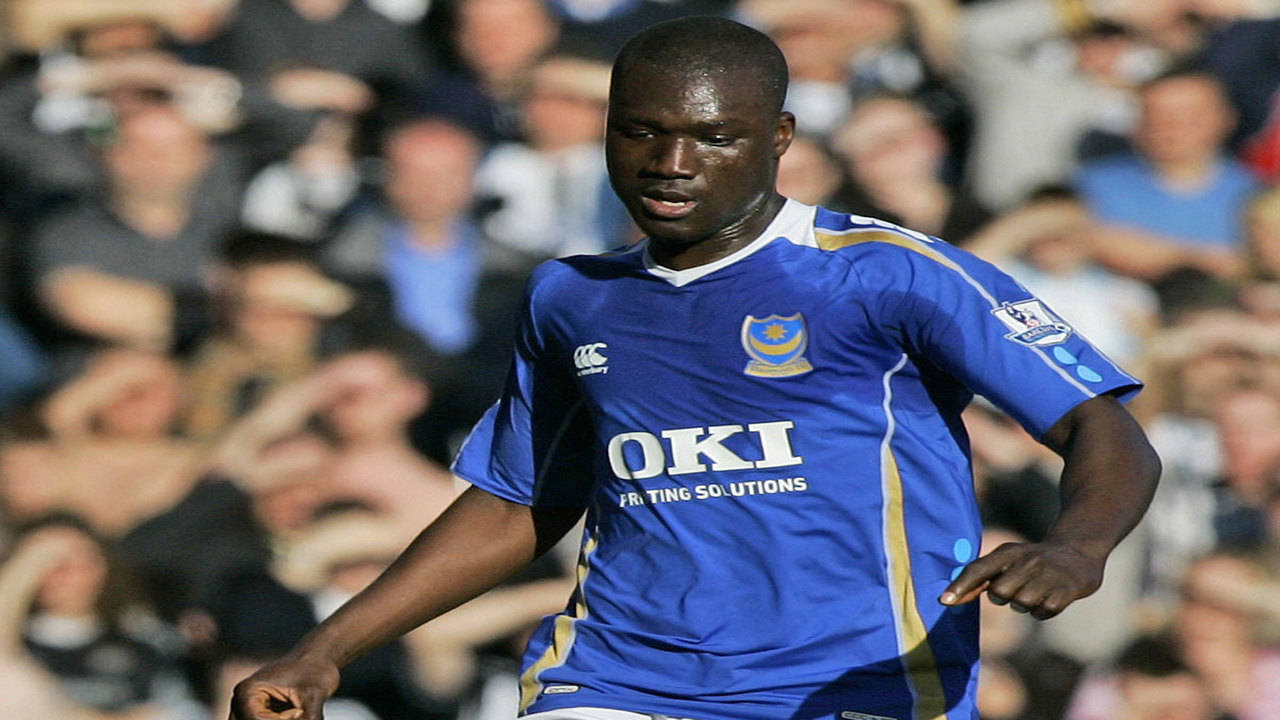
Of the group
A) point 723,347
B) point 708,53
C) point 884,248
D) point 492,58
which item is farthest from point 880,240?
point 492,58

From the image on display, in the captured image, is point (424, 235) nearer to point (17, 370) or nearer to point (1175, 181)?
point (17, 370)

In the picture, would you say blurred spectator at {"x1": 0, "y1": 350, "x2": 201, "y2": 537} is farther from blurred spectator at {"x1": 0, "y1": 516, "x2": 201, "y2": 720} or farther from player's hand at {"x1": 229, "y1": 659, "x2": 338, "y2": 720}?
player's hand at {"x1": 229, "y1": 659, "x2": 338, "y2": 720}

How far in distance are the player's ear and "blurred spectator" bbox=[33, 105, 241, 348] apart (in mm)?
4222

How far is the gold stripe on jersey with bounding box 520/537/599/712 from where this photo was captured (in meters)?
3.70

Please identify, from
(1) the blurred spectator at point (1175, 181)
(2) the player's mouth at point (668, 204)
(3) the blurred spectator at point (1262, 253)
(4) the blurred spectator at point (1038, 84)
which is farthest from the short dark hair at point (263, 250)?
(2) the player's mouth at point (668, 204)

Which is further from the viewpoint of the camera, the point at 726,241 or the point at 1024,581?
the point at 726,241

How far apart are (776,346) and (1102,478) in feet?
2.17

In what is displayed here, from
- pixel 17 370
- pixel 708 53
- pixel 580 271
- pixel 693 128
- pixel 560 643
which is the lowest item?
pixel 17 370

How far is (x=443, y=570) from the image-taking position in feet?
12.7

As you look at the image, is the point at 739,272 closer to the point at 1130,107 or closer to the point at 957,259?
the point at 957,259

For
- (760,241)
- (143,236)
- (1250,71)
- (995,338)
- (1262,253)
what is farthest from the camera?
(1250,71)

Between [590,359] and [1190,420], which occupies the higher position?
[590,359]

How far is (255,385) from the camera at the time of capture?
24.1 feet

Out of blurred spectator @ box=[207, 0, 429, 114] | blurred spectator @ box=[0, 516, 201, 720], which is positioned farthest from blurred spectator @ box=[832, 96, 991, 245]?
blurred spectator @ box=[0, 516, 201, 720]
